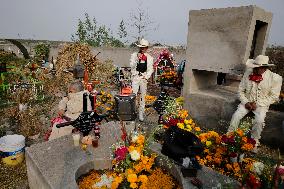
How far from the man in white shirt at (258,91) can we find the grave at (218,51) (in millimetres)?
527

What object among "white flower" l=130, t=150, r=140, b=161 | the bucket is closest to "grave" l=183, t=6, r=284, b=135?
"white flower" l=130, t=150, r=140, b=161

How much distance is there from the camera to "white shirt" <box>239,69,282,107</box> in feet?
16.0

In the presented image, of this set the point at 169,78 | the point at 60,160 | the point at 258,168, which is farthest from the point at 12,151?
the point at 169,78

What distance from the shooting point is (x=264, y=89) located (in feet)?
16.2

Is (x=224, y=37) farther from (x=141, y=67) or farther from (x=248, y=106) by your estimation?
(x=141, y=67)

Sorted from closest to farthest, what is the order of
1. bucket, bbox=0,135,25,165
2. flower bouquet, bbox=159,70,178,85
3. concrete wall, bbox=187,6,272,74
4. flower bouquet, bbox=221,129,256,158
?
1. flower bouquet, bbox=221,129,256,158
2. bucket, bbox=0,135,25,165
3. concrete wall, bbox=187,6,272,74
4. flower bouquet, bbox=159,70,178,85

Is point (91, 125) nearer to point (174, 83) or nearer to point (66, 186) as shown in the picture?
point (66, 186)

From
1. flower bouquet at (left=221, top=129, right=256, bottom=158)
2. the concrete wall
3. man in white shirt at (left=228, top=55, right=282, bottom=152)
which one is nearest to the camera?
flower bouquet at (left=221, top=129, right=256, bottom=158)

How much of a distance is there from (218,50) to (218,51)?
27 millimetres

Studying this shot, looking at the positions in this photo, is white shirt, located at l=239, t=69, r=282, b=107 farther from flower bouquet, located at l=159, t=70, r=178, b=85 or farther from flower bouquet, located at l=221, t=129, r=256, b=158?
flower bouquet, located at l=159, t=70, r=178, b=85

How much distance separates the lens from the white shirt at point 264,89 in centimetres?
487

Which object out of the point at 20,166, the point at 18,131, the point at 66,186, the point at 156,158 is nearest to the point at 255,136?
the point at 156,158

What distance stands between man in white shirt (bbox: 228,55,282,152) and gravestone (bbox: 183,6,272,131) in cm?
54

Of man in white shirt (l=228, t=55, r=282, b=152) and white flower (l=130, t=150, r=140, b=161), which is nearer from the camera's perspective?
white flower (l=130, t=150, r=140, b=161)
